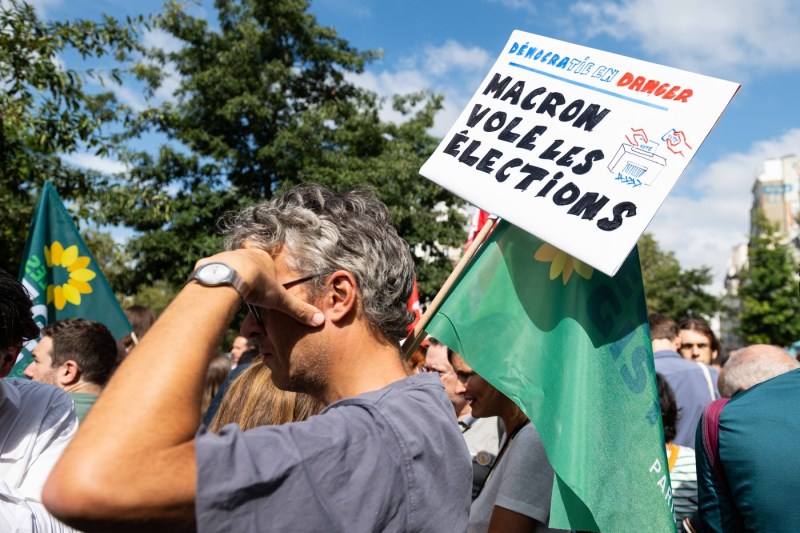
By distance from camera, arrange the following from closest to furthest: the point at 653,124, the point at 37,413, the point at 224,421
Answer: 1. the point at 37,413
2. the point at 653,124
3. the point at 224,421

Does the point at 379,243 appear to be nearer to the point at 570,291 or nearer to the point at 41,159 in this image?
the point at 570,291

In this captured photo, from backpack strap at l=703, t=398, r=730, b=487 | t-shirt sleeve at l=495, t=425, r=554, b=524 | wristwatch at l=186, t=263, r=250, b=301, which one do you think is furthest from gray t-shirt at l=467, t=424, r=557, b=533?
wristwatch at l=186, t=263, r=250, b=301

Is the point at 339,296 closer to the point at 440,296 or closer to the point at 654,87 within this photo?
the point at 440,296

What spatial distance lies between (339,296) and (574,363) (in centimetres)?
104

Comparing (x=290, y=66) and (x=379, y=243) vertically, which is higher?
(x=290, y=66)

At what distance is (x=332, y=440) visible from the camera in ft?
4.61

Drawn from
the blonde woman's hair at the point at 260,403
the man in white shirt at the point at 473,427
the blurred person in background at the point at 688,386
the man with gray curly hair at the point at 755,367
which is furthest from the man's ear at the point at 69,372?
the blurred person in background at the point at 688,386

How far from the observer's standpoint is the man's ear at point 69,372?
3.80 meters

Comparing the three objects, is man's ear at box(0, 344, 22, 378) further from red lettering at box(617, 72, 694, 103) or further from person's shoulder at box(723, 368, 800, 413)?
person's shoulder at box(723, 368, 800, 413)

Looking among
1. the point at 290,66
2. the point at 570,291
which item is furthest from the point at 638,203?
the point at 290,66

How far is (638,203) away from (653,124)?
0.31 meters

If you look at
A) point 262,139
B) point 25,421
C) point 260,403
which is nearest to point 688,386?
point 260,403

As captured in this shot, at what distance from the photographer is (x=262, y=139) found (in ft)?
58.3

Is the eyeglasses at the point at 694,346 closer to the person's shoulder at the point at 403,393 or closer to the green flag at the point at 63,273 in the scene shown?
the green flag at the point at 63,273
